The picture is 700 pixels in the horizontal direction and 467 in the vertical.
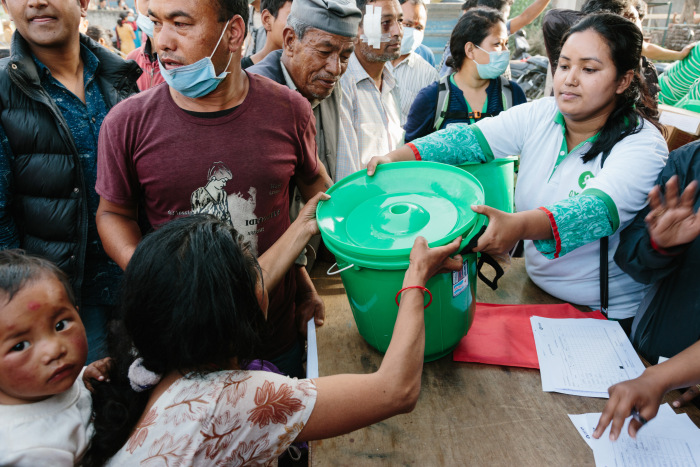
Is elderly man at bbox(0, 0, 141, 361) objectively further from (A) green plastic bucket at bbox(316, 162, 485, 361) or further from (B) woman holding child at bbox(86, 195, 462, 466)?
(A) green plastic bucket at bbox(316, 162, 485, 361)

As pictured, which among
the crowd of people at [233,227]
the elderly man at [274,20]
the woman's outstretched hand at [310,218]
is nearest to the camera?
the crowd of people at [233,227]

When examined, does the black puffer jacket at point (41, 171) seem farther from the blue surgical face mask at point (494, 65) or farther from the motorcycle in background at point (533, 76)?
the motorcycle in background at point (533, 76)

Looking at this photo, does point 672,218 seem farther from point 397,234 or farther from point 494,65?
point 494,65

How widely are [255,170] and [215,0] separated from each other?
60 cm

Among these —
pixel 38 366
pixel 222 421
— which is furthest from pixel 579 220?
pixel 38 366

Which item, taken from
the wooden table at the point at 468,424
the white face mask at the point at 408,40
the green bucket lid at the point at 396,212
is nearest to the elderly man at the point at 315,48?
the green bucket lid at the point at 396,212

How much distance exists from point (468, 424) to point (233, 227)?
0.89 m

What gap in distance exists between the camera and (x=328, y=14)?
2033 mm

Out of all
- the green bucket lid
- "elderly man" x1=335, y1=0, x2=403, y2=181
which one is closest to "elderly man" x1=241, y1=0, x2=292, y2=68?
"elderly man" x1=335, y1=0, x2=403, y2=181

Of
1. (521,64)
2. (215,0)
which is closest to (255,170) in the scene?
(215,0)

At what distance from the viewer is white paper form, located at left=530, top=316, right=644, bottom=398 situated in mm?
1398

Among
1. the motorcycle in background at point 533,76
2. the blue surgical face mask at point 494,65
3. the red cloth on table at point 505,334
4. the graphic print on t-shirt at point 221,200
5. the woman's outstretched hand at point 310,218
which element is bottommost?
the motorcycle in background at point 533,76

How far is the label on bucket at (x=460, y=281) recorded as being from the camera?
1353 millimetres

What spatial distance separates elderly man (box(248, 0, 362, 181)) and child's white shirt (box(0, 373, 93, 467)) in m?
1.64
